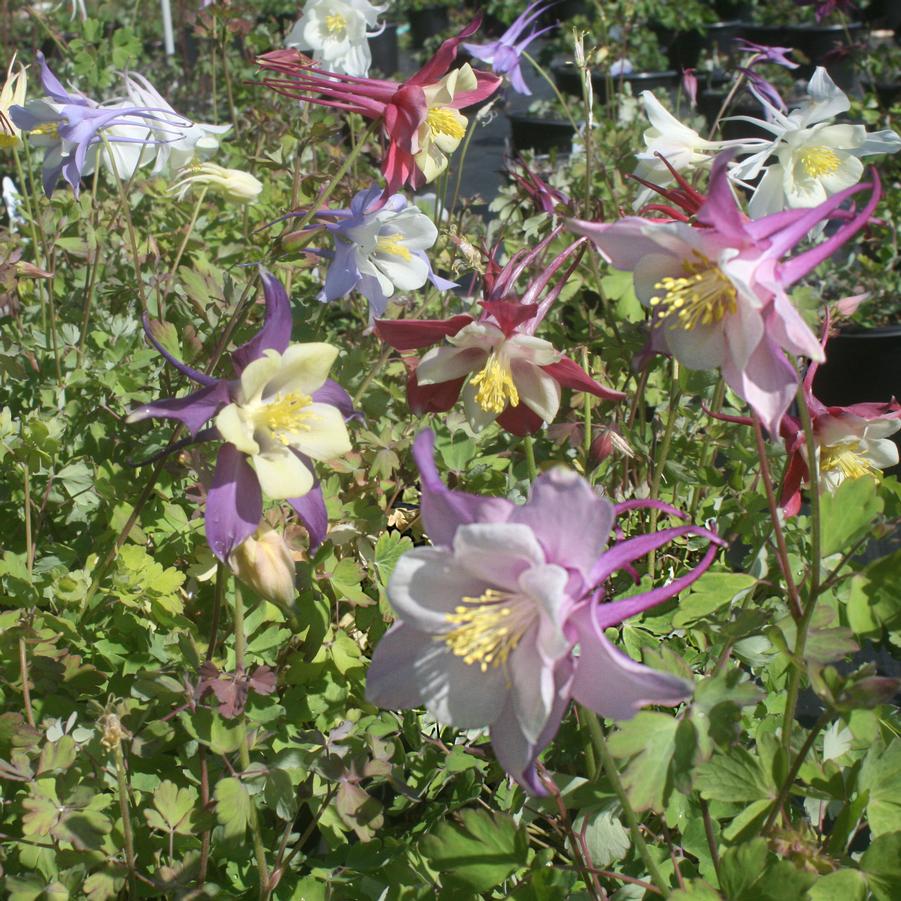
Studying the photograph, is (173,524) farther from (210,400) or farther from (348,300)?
(348,300)

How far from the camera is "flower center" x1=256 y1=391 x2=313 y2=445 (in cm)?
90

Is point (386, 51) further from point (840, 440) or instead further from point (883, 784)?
point (883, 784)

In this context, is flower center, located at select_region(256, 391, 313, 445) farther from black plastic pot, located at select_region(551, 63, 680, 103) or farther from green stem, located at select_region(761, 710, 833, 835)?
black plastic pot, located at select_region(551, 63, 680, 103)

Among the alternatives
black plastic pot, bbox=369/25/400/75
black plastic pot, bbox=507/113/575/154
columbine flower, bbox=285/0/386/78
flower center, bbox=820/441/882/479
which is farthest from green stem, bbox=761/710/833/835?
black plastic pot, bbox=369/25/400/75

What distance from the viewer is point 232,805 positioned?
0.97 m

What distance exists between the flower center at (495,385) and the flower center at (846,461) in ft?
1.17

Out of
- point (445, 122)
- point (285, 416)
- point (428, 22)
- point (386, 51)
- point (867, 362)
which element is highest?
point (445, 122)

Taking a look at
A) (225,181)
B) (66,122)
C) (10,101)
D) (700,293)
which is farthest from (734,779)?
(10,101)

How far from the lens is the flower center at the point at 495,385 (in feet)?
3.45

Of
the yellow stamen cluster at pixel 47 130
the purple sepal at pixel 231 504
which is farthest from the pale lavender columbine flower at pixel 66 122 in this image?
the purple sepal at pixel 231 504

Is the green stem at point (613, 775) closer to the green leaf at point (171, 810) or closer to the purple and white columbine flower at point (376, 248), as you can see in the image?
the green leaf at point (171, 810)

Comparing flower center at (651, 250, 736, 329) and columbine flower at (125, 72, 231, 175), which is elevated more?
flower center at (651, 250, 736, 329)

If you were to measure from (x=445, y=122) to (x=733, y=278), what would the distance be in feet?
1.99

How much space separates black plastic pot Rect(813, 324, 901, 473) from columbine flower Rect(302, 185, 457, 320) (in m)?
1.79
